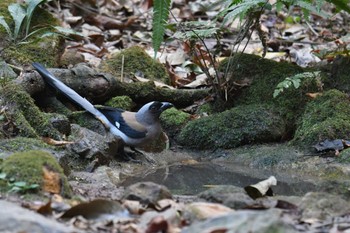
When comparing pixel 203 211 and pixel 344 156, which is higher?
pixel 203 211

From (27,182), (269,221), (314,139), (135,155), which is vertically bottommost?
(135,155)

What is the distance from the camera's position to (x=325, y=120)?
5699 mm

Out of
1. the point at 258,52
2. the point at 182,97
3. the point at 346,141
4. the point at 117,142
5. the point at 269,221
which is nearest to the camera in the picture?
the point at 269,221

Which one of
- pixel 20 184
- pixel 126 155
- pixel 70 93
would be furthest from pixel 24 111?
pixel 20 184

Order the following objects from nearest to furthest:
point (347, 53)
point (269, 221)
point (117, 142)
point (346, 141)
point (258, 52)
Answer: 1. point (269, 221)
2. point (346, 141)
3. point (117, 142)
4. point (347, 53)
5. point (258, 52)

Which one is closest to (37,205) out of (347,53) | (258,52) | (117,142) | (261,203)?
(261,203)

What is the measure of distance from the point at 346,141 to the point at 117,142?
1.97m

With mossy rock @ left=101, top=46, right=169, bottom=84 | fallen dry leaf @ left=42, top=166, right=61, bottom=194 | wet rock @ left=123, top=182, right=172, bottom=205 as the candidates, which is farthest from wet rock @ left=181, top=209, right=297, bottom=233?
mossy rock @ left=101, top=46, right=169, bottom=84

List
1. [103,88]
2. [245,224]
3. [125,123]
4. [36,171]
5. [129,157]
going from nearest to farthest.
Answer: [245,224] → [36,171] → [129,157] → [125,123] → [103,88]

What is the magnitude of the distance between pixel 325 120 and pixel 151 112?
1.59m

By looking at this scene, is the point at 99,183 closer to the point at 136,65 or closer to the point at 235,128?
the point at 235,128

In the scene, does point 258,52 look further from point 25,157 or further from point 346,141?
point 25,157

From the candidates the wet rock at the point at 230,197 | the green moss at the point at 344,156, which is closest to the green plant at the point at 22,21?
the green moss at the point at 344,156

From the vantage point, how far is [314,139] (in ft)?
18.0
